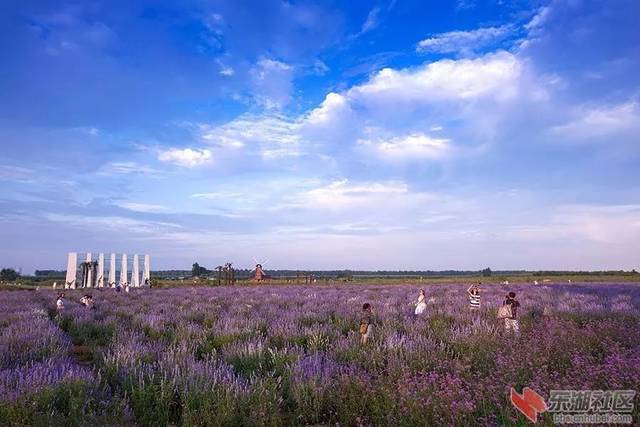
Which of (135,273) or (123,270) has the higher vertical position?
(123,270)

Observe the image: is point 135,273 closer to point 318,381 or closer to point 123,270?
point 123,270

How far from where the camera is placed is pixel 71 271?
113 ft

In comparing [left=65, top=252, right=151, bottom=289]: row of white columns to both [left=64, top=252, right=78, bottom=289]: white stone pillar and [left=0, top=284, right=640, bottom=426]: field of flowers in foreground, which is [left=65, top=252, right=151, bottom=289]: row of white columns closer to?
[left=64, top=252, right=78, bottom=289]: white stone pillar

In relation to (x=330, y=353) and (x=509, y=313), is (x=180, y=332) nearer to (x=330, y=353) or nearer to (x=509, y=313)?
(x=330, y=353)

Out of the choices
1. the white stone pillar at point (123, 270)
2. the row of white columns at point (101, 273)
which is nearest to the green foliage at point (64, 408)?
the row of white columns at point (101, 273)

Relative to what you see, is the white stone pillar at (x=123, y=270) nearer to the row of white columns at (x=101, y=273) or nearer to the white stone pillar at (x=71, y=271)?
the row of white columns at (x=101, y=273)

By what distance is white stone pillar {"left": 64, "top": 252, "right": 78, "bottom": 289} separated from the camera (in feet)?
112

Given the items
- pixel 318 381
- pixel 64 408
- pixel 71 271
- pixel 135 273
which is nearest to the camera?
pixel 64 408

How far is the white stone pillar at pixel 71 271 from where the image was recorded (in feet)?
112

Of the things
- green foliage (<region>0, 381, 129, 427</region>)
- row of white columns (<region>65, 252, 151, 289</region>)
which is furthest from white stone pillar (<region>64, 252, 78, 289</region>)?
green foliage (<region>0, 381, 129, 427</region>)

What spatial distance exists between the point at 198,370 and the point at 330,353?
2170mm

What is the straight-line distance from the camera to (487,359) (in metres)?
6.33

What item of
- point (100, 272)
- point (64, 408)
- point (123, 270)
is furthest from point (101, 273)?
point (64, 408)

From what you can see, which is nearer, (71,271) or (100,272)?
(71,271)
